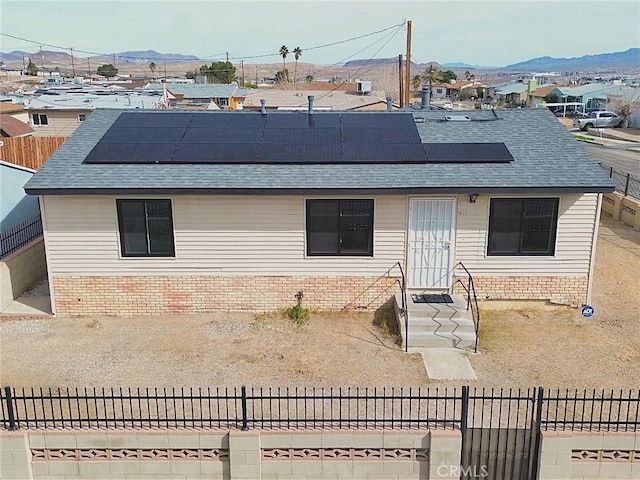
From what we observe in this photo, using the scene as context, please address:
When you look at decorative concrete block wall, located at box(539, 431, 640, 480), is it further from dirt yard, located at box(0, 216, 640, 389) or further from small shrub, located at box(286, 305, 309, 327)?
small shrub, located at box(286, 305, 309, 327)

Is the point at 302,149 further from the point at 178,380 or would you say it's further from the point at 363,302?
the point at 178,380

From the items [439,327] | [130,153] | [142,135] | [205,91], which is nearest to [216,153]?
[130,153]

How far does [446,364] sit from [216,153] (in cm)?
693

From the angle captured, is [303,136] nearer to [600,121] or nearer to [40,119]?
[40,119]

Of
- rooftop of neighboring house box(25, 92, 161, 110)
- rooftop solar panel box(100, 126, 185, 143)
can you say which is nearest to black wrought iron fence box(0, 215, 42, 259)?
rooftop solar panel box(100, 126, 185, 143)

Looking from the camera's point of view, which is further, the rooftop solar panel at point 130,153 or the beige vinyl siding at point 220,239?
the rooftop solar panel at point 130,153

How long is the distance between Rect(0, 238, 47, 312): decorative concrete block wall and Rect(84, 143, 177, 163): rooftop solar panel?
10.7 feet

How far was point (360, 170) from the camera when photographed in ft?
42.6

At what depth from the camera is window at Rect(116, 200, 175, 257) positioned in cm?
1290

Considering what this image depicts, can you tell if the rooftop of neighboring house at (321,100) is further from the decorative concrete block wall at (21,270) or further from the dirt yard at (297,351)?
the dirt yard at (297,351)

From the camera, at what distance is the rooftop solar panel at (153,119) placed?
1488 cm

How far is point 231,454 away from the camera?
323 inches

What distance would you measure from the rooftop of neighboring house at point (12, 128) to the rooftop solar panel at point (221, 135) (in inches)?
812

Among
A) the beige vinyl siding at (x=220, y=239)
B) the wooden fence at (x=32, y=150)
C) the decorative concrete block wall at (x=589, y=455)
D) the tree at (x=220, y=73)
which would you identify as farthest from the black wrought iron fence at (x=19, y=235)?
the tree at (x=220, y=73)
